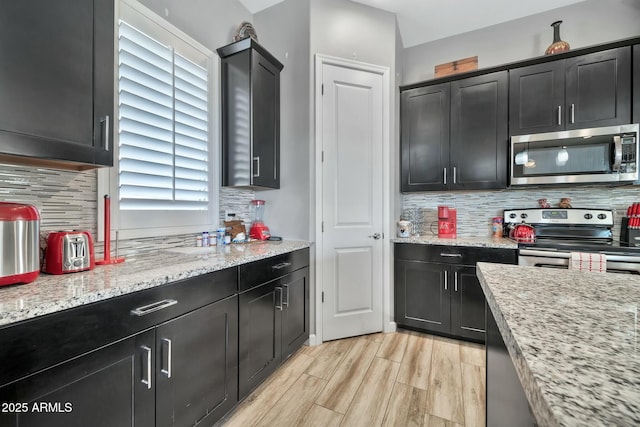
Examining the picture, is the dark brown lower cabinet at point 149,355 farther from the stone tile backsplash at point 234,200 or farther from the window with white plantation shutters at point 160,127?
the window with white plantation shutters at point 160,127

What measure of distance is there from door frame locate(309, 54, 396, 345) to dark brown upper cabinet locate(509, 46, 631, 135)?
3.71 ft

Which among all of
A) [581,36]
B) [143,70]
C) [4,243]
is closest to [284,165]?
[143,70]

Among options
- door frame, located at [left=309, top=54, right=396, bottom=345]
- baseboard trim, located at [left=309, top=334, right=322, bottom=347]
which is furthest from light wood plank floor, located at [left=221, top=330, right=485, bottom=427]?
door frame, located at [left=309, top=54, right=396, bottom=345]

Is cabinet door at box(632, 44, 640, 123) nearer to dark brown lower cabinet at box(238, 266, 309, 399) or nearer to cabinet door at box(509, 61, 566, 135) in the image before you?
cabinet door at box(509, 61, 566, 135)

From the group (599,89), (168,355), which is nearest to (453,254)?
(599,89)

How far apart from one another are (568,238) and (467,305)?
112 centimetres

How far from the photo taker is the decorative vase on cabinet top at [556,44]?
238 centimetres

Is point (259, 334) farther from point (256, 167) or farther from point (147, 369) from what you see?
point (256, 167)

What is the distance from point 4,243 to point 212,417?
115 centimetres

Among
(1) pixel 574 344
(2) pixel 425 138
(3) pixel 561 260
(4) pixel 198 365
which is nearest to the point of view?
(1) pixel 574 344

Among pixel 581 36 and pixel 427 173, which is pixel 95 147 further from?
pixel 581 36

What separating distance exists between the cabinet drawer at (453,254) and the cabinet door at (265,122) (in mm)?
1397

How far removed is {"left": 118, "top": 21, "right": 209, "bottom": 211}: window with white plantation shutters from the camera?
160 cm

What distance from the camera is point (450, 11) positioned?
2.62 meters
